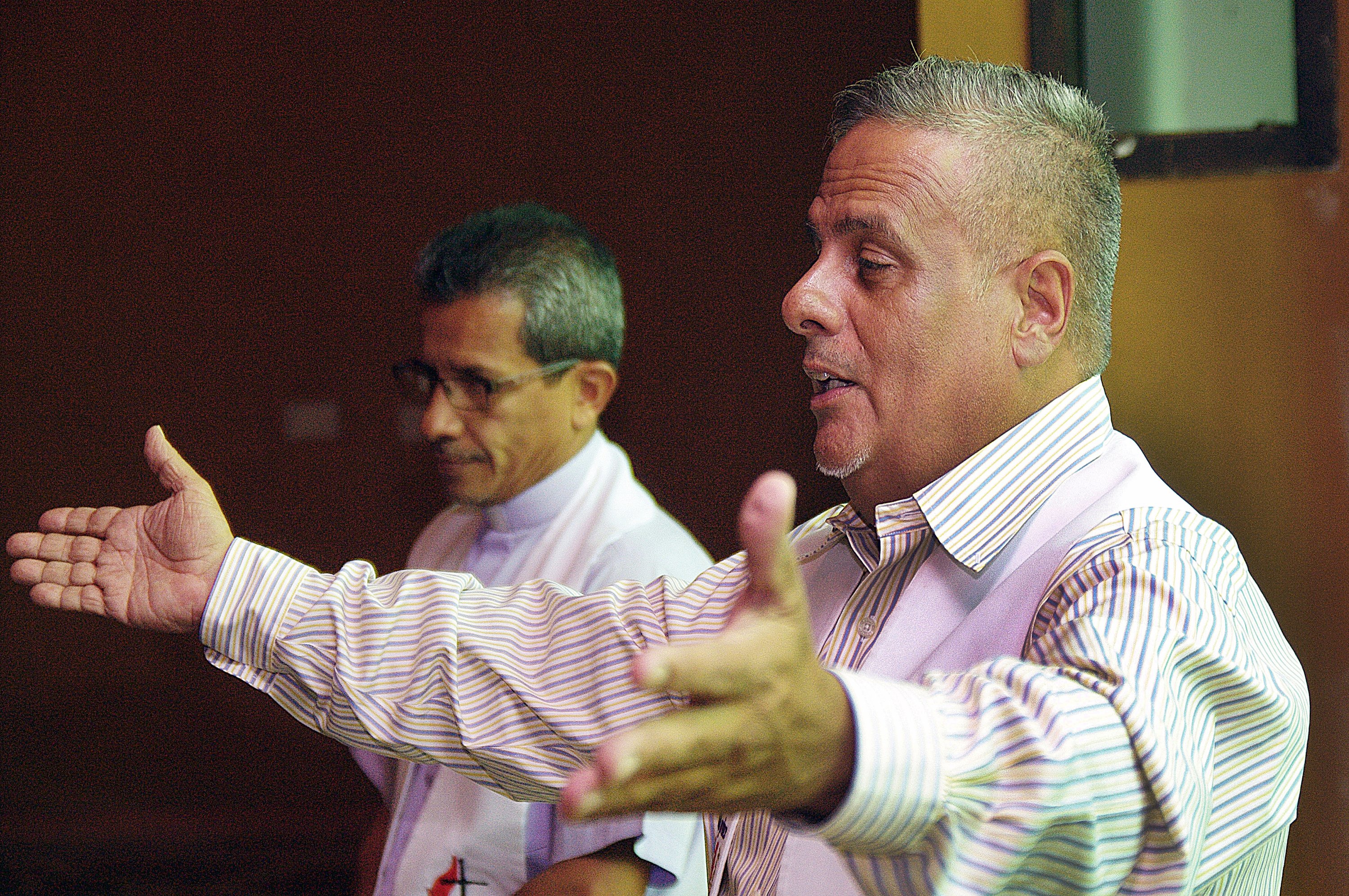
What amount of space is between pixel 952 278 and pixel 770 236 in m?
2.26

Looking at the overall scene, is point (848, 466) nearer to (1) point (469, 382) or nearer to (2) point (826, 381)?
(2) point (826, 381)

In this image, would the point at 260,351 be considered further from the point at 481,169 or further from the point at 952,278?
the point at 952,278

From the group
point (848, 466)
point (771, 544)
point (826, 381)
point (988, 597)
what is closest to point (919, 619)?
point (988, 597)

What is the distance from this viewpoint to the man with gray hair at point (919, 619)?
80 cm

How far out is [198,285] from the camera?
4.00 m

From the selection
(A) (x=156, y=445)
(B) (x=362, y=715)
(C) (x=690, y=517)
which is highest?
(A) (x=156, y=445)

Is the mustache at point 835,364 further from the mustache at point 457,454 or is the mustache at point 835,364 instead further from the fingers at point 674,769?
the mustache at point 457,454

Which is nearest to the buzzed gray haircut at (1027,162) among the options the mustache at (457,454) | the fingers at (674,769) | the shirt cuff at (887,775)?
the shirt cuff at (887,775)

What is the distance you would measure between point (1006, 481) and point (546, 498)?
1.27 metres

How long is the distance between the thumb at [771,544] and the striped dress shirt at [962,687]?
0.34 feet

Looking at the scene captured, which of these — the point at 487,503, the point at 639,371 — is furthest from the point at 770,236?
the point at 487,503

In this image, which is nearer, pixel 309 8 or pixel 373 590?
pixel 373 590

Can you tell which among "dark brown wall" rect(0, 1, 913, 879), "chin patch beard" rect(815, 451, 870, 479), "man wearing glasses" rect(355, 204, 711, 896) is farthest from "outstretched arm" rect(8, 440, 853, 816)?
"dark brown wall" rect(0, 1, 913, 879)

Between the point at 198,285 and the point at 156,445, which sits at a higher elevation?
the point at 198,285
